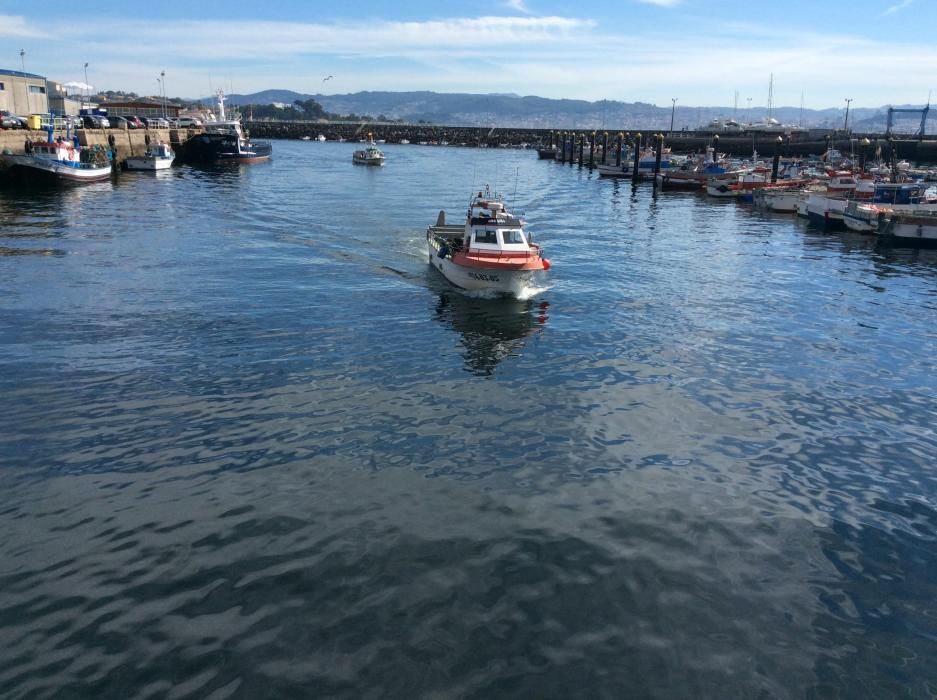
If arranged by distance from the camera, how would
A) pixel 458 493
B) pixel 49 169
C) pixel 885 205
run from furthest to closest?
pixel 49 169 < pixel 885 205 < pixel 458 493

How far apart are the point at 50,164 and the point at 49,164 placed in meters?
0.13

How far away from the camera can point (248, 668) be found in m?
10.0

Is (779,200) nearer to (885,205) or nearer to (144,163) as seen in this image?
(885,205)

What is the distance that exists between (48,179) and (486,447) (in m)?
67.6

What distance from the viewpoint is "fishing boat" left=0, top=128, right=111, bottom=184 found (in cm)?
6388

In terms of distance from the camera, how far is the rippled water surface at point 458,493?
34.2 ft

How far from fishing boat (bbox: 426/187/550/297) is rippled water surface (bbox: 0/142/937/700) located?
3.40 ft

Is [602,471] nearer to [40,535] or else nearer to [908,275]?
[40,535]

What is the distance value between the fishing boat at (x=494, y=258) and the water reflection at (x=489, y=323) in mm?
770

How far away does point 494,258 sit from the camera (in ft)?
100.0

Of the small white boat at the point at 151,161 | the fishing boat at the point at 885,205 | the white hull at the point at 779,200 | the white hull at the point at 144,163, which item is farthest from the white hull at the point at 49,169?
the fishing boat at the point at 885,205

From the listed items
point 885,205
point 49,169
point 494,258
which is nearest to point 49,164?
point 49,169

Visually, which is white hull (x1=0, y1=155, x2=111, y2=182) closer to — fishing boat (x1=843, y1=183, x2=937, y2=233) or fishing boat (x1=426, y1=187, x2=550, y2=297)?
fishing boat (x1=426, y1=187, x2=550, y2=297)

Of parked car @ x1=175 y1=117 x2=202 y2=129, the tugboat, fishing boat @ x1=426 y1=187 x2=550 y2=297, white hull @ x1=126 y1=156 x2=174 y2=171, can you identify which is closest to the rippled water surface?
fishing boat @ x1=426 y1=187 x2=550 y2=297
